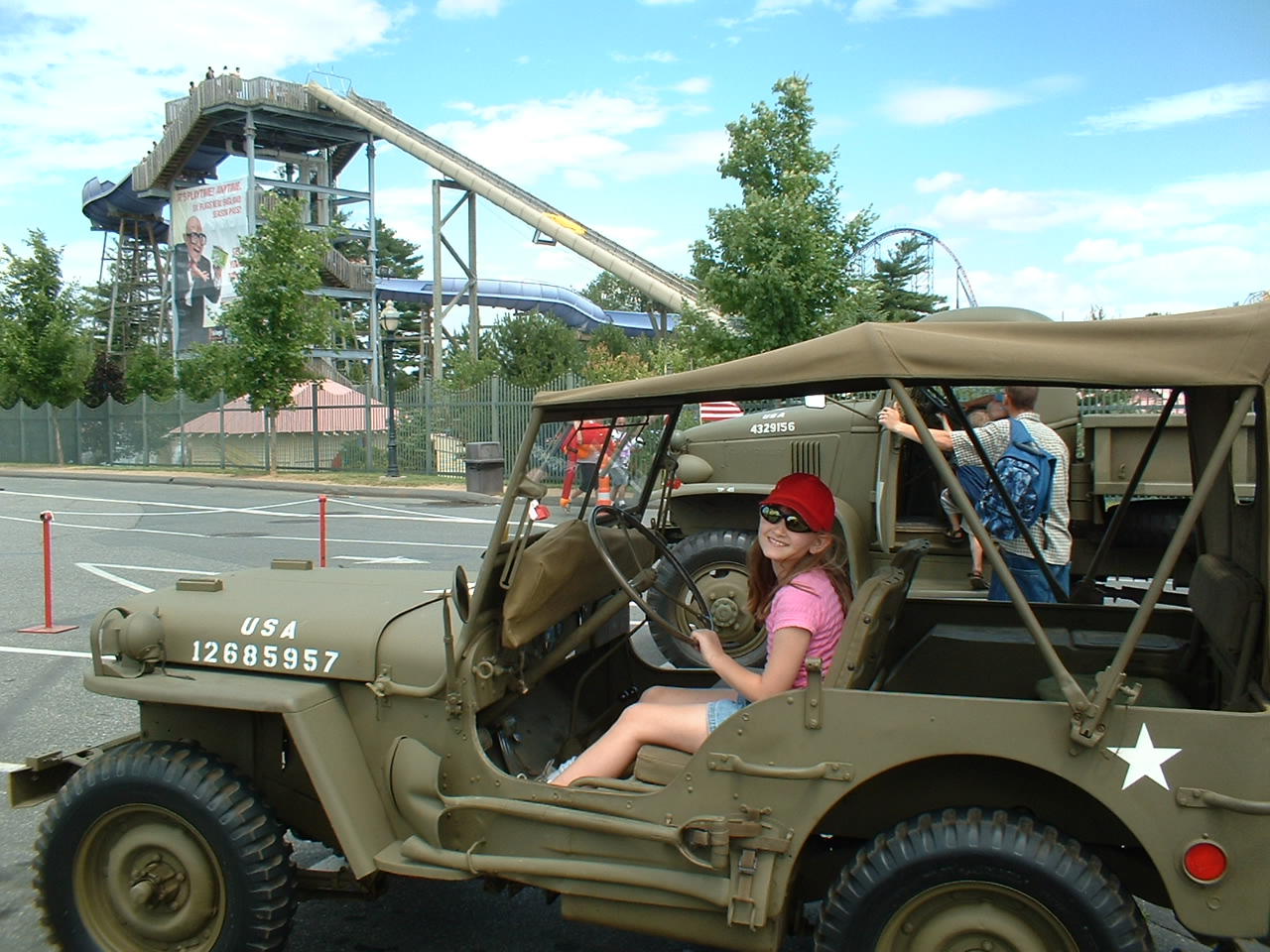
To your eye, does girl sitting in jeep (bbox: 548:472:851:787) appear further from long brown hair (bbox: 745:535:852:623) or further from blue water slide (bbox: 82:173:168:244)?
blue water slide (bbox: 82:173:168:244)

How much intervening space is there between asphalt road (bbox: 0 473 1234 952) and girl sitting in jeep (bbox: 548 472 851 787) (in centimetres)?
83

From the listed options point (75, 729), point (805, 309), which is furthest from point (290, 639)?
point (805, 309)

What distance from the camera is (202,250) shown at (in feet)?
151

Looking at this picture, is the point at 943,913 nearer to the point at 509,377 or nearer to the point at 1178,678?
the point at 1178,678

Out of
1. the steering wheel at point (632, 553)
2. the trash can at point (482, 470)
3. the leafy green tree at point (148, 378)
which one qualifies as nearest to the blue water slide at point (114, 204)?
the leafy green tree at point (148, 378)

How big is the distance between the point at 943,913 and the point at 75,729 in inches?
190

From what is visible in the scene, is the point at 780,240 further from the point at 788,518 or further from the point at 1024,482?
the point at 788,518

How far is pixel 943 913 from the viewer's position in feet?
→ 7.99

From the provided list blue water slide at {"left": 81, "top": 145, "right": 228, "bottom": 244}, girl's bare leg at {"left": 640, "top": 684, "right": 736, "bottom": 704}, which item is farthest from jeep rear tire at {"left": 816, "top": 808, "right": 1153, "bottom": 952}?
blue water slide at {"left": 81, "top": 145, "right": 228, "bottom": 244}

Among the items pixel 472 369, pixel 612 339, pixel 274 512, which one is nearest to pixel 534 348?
pixel 472 369

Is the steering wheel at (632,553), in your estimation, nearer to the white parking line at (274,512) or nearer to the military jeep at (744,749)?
the military jeep at (744,749)

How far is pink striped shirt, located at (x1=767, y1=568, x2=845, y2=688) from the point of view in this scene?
2816 mm

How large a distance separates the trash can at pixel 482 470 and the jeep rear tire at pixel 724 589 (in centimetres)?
1435

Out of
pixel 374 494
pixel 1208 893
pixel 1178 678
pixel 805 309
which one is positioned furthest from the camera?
pixel 374 494
